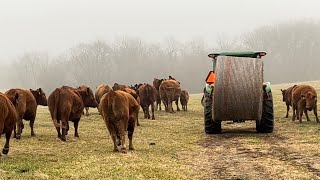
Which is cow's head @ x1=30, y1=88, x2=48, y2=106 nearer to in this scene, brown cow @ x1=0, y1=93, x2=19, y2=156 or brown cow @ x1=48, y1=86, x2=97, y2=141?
brown cow @ x1=48, y1=86, x2=97, y2=141

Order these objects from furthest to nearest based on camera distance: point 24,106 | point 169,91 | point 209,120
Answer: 1. point 169,91
2. point 209,120
3. point 24,106

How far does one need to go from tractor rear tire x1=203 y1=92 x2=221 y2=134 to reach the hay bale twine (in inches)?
61.9

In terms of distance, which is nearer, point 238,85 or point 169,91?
point 238,85

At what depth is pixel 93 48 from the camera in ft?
358

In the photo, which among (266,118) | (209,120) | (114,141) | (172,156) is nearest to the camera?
(172,156)

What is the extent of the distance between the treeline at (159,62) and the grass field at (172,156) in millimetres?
73422

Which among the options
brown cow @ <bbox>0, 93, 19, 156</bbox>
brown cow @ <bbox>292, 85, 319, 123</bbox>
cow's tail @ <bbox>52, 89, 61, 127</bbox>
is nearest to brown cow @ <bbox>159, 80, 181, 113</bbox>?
brown cow @ <bbox>292, 85, 319, 123</bbox>

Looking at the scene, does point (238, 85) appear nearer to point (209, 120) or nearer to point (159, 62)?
point (209, 120)

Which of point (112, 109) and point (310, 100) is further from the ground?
point (112, 109)

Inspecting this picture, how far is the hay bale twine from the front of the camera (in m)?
15.3

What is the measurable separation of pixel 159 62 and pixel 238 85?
9322cm

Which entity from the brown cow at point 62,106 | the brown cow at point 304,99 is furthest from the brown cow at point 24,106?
the brown cow at point 304,99

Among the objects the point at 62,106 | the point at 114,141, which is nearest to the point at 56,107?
the point at 62,106

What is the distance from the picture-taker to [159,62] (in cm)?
10825
